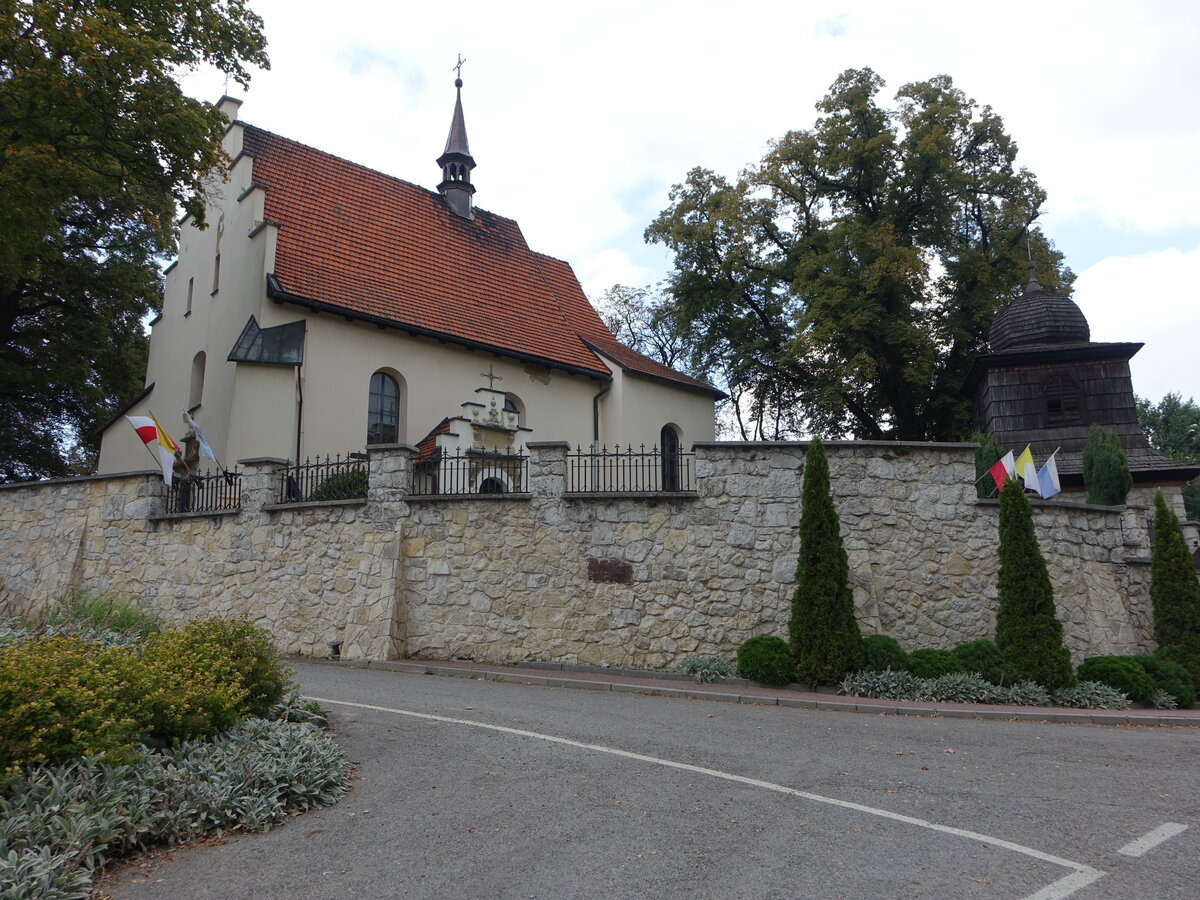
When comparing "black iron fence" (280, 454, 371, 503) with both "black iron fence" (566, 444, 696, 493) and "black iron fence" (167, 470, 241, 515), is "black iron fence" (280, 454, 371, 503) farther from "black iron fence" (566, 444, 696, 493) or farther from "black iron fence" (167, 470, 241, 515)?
"black iron fence" (566, 444, 696, 493)

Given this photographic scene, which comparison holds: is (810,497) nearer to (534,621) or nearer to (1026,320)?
(534,621)

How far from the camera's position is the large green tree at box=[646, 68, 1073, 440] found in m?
23.5

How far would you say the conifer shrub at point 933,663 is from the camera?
398 inches

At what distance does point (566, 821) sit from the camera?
188 inches

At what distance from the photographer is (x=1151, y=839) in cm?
466

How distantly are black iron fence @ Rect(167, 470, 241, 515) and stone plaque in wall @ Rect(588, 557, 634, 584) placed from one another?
6.24 m

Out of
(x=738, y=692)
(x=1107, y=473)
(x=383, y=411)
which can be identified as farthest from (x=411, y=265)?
(x=1107, y=473)

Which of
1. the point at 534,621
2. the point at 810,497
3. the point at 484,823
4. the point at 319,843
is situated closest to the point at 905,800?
the point at 484,823

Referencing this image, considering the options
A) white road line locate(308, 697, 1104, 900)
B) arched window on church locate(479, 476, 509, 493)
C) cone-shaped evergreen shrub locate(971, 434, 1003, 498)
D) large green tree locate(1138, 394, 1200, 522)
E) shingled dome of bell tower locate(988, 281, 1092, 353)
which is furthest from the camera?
large green tree locate(1138, 394, 1200, 522)

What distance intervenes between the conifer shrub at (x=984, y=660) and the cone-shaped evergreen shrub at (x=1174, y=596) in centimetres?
272

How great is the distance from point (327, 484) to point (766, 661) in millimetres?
7643

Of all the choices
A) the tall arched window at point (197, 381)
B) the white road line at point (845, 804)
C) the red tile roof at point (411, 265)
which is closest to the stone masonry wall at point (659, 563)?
the white road line at point (845, 804)

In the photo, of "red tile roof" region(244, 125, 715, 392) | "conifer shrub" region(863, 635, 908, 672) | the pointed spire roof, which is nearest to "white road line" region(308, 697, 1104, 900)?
"conifer shrub" region(863, 635, 908, 672)

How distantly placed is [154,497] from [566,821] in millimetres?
12401
